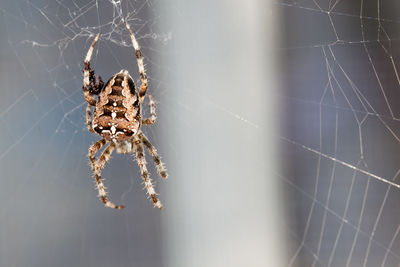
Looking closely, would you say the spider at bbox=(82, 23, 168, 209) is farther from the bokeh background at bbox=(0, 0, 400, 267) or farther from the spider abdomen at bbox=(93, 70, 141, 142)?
the bokeh background at bbox=(0, 0, 400, 267)

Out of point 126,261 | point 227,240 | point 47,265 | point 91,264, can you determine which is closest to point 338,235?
point 227,240

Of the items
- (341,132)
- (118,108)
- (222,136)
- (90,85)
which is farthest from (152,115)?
(222,136)

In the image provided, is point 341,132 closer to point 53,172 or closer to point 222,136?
point 222,136

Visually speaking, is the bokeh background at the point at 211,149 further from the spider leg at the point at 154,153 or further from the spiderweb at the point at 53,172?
the spider leg at the point at 154,153

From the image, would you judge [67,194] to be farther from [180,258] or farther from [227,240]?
[227,240]

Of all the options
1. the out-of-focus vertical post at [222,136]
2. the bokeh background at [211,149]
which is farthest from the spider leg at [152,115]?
the out-of-focus vertical post at [222,136]

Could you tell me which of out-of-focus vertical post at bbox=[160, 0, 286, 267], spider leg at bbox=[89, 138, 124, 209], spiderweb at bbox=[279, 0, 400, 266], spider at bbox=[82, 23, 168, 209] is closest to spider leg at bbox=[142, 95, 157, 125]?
spider at bbox=[82, 23, 168, 209]
